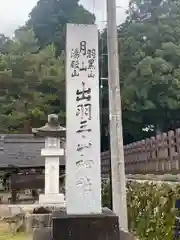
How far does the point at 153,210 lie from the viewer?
21.9 feet

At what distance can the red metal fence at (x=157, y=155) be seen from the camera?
7.44 m

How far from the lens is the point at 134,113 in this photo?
22922mm

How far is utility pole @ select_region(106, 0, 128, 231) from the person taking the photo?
5138 mm

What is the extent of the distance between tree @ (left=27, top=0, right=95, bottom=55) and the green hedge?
2449cm

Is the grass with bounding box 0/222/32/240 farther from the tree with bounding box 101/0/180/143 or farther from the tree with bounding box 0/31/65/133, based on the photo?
the tree with bounding box 101/0/180/143

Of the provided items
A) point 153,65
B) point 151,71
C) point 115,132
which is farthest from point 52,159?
point 153,65

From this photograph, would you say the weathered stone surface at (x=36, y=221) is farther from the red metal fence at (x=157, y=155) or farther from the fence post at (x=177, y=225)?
the fence post at (x=177, y=225)

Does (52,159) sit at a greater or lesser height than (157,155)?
greater

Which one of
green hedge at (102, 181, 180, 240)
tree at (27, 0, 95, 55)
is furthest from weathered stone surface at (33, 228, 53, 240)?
tree at (27, 0, 95, 55)

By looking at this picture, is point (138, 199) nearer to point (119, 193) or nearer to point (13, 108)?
point (119, 193)

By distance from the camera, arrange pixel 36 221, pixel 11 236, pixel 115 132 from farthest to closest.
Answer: pixel 36 221, pixel 11 236, pixel 115 132

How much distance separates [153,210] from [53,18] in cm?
3091

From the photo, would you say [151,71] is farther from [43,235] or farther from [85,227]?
[85,227]

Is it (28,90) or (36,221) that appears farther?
(28,90)
